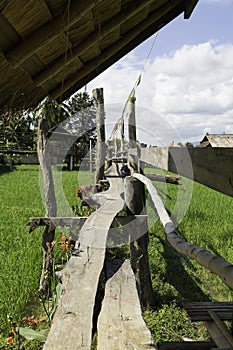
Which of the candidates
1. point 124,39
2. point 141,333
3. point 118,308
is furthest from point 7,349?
point 124,39

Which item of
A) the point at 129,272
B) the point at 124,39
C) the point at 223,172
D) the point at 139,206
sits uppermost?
the point at 124,39

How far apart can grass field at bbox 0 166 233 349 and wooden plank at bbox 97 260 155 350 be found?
127cm

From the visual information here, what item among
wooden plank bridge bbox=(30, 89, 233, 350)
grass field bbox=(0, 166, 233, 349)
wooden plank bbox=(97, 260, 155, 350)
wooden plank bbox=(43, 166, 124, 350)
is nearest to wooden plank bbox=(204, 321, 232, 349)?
wooden plank bridge bbox=(30, 89, 233, 350)

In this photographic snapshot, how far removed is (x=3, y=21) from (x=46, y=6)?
18cm

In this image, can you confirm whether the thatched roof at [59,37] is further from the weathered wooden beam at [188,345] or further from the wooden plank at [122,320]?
the weathered wooden beam at [188,345]

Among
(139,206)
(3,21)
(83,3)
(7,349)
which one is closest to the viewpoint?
(3,21)

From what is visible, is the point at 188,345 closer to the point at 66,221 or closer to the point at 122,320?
the point at 122,320

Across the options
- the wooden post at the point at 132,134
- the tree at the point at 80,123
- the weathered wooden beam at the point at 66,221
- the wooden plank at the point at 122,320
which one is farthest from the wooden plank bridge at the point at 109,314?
the tree at the point at 80,123

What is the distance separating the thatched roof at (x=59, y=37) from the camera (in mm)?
1345

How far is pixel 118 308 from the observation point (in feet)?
5.21

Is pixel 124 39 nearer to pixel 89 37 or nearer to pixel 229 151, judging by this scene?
pixel 89 37

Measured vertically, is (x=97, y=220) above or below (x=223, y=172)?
below

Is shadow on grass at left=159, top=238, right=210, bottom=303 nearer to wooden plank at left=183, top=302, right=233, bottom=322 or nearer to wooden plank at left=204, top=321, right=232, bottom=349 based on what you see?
wooden plank at left=183, top=302, right=233, bottom=322

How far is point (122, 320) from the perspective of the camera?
1.46 meters
